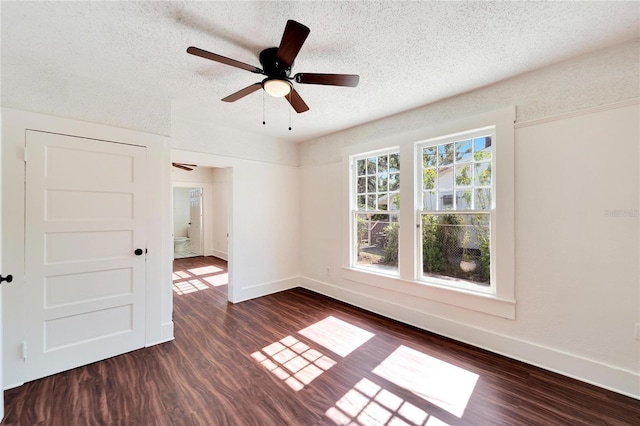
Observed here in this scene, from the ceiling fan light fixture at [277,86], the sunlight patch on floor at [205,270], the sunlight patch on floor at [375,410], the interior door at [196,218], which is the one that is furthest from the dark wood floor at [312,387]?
the interior door at [196,218]

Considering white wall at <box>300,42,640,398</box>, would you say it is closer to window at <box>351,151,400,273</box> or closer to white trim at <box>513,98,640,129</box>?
white trim at <box>513,98,640,129</box>

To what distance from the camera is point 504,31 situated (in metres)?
1.78

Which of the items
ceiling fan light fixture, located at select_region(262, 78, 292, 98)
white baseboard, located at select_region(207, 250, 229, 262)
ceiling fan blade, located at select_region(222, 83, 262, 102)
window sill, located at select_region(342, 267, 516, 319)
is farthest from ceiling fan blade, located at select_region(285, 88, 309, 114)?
white baseboard, located at select_region(207, 250, 229, 262)

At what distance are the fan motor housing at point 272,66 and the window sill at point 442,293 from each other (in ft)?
8.54

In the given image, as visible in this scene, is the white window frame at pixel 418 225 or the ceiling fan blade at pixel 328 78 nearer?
the ceiling fan blade at pixel 328 78

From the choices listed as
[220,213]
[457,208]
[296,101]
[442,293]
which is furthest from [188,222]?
[457,208]

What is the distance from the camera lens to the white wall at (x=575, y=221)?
6.33 feet

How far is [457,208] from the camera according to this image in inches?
112

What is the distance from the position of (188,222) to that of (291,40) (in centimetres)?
802

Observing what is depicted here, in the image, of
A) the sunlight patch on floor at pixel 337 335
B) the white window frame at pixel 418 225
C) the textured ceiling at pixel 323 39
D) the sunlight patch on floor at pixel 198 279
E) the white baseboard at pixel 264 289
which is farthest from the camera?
the sunlight patch on floor at pixel 198 279

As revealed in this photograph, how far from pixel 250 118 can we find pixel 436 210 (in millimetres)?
2587

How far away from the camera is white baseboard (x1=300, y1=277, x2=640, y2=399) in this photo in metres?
1.95

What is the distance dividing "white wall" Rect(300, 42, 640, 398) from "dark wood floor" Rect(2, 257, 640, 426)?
0.21 meters

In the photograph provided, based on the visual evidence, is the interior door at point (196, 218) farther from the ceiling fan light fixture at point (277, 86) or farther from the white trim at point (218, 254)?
the ceiling fan light fixture at point (277, 86)
